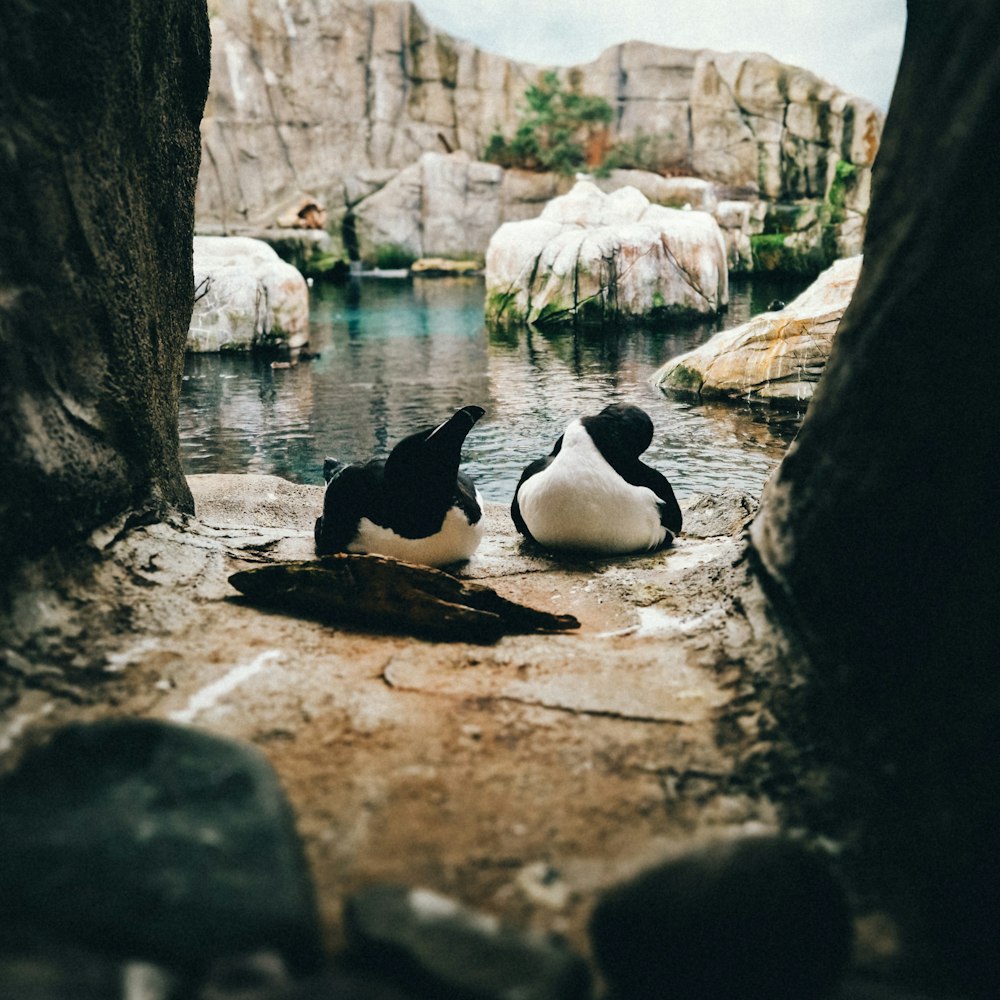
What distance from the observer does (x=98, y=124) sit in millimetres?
2689

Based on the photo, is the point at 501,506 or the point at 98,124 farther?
the point at 501,506

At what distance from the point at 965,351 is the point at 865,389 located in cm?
24

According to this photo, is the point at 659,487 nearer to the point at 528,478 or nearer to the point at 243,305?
the point at 528,478

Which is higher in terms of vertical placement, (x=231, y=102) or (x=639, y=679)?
(x=231, y=102)

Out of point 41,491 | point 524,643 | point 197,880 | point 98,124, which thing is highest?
point 98,124

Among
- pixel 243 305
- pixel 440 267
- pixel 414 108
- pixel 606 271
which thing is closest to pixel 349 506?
pixel 243 305

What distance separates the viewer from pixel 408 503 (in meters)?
3.91

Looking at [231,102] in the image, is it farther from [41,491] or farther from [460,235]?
[41,491]

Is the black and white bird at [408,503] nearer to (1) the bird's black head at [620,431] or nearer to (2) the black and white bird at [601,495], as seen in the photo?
(2) the black and white bird at [601,495]

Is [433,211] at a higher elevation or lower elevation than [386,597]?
higher

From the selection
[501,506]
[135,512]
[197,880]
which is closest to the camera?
[197,880]

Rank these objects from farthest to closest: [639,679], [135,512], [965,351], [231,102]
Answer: [231,102] → [135,512] → [639,679] → [965,351]

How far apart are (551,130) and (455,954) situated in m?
34.8

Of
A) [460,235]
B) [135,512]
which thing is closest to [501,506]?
[135,512]
